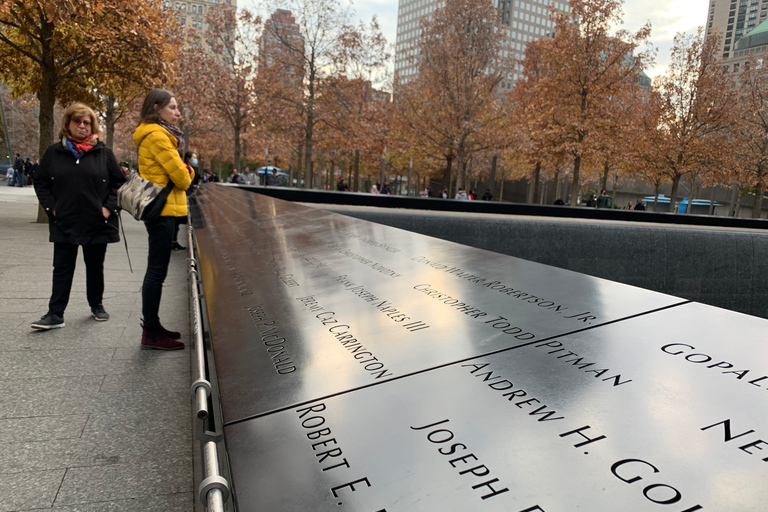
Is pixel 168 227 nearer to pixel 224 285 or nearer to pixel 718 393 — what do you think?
pixel 224 285

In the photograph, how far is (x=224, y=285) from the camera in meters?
3.41

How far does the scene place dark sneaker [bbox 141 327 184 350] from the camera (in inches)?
157

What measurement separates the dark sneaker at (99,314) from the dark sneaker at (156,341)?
946mm

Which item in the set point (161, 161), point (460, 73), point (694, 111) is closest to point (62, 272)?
point (161, 161)

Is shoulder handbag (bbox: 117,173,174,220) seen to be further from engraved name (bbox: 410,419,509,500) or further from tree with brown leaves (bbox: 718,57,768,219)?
tree with brown leaves (bbox: 718,57,768,219)

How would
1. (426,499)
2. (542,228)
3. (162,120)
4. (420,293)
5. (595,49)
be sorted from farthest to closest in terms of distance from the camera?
(595,49)
(542,228)
(162,120)
(420,293)
(426,499)

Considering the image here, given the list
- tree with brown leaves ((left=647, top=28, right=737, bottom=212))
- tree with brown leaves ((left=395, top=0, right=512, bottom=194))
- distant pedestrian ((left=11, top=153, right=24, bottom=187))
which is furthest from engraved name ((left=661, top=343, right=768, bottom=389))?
distant pedestrian ((left=11, top=153, right=24, bottom=187))

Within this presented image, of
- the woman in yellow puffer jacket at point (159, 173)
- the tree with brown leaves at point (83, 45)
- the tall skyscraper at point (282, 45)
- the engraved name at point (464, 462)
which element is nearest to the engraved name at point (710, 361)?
the engraved name at point (464, 462)

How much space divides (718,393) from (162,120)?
12.0 feet

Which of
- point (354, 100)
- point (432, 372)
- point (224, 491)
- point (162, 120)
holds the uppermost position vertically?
point (354, 100)

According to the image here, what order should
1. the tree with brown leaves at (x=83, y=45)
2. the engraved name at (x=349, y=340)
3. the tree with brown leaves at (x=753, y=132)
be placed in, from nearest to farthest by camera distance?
the engraved name at (x=349, y=340), the tree with brown leaves at (x=83, y=45), the tree with brown leaves at (x=753, y=132)

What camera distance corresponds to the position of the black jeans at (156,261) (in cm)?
384

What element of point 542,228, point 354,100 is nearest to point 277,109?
point 354,100

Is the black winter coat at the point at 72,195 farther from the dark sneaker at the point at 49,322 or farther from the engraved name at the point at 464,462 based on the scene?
the engraved name at the point at 464,462
